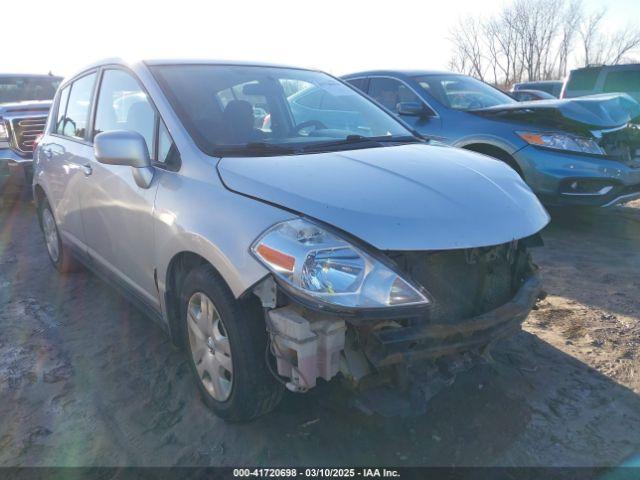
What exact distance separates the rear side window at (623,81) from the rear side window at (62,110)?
1002 cm

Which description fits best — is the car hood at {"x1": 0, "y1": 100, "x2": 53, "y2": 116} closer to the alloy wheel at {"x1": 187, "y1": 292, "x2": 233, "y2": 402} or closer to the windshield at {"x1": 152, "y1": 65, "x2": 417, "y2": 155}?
the windshield at {"x1": 152, "y1": 65, "x2": 417, "y2": 155}

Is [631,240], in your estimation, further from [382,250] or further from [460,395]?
[382,250]

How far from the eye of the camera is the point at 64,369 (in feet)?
10.3

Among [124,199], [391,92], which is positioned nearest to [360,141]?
[124,199]

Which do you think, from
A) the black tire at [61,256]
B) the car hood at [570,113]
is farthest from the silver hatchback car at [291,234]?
the car hood at [570,113]

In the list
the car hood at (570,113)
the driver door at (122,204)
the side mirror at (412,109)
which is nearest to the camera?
the driver door at (122,204)

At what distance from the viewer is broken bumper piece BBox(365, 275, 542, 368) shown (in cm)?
197

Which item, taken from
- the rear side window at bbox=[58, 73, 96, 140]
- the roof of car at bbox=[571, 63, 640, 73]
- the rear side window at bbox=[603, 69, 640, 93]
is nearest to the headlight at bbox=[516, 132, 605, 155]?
the rear side window at bbox=[58, 73, 96, 140]

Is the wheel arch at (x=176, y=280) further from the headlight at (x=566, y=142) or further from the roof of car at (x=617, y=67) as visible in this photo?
the roof of car at (x=617, y=67)

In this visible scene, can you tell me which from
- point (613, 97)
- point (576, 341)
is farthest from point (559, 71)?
point (576, 341)

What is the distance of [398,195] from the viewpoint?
220 cm

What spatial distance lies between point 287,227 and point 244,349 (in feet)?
1.88

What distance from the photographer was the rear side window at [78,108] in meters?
3.83

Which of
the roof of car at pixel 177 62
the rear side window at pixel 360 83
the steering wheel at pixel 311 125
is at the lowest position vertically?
the steering wheel at pixel 311 125
